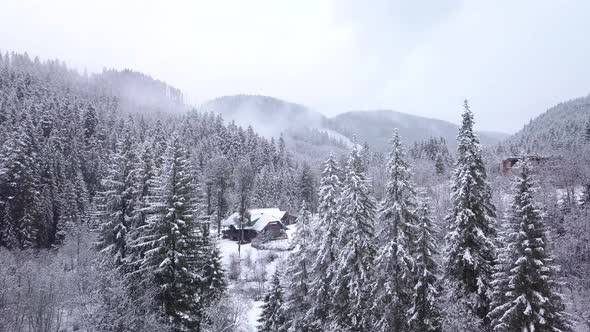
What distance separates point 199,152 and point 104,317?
101m

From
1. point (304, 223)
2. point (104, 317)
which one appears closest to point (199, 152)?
point (304, 223)

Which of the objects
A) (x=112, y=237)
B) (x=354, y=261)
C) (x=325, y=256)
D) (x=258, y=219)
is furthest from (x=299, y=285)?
(x=258, y=219)

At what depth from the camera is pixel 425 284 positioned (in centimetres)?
2341

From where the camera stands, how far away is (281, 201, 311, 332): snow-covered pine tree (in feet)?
95.9

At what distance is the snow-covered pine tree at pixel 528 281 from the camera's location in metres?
20.2

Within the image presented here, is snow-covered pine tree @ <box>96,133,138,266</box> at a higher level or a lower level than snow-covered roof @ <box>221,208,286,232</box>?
higher

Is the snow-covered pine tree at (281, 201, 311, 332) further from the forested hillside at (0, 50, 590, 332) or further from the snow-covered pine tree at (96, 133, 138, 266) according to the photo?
the snow-covered pine tree at (96, 133, 138, 266)

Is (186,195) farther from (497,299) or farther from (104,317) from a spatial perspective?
(497,299)

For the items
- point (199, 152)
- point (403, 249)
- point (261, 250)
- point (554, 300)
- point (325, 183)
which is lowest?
point (261, 250)

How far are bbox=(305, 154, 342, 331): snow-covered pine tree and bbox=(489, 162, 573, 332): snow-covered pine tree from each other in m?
10.4

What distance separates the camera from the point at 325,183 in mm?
28516

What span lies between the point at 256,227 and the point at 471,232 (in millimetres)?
50911

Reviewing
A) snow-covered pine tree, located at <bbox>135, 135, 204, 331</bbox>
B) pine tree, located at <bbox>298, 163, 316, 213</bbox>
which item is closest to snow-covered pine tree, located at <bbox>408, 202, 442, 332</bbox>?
snow-covered pine tree, located at <bbox>135, 135, 204, 331</bbox>

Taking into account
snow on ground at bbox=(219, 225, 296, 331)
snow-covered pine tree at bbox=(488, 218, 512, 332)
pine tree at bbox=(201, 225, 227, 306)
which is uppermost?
snow-covered pine tree at bbox=(488, 218, 512, 332)
